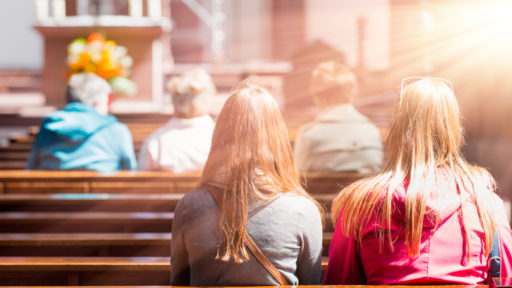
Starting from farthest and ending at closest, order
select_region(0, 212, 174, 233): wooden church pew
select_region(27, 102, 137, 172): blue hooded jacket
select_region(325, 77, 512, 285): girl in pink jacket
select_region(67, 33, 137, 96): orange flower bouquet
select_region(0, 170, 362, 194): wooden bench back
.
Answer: select_region(67, 33, 137, 96): orange flower bouquet
select_region(27, 102, 137, 172): blue hooded jacket
select_region(0, 170, 362, 194): wooden bench back
select_region(0, 212, 174, 233): wooden church pew
select_region(325, 77, 512, 285): girl in pink jacket

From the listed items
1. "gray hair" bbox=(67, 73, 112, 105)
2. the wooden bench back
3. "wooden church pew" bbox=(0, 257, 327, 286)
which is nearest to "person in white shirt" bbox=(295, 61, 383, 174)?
the wooden bench back

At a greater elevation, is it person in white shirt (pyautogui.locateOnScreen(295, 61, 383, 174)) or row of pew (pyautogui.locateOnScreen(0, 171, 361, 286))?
person in white shirt (pyautogui.locateOnScreen(295, 61, 383, 174))

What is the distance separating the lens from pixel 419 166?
169 cm

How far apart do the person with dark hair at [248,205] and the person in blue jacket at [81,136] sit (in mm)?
2275

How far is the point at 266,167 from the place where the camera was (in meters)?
1.73

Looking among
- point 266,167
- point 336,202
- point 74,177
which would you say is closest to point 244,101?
point 266,167

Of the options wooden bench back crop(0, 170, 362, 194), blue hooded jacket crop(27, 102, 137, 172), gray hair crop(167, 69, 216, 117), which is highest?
gray hair crop(167, 69, 216, 117)

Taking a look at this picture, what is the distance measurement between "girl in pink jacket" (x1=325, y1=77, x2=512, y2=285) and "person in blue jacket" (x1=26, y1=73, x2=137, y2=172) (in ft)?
8.05

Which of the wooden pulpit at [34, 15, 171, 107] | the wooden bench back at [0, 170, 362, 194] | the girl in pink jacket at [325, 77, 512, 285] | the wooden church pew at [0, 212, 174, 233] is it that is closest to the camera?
the girl in pink jacket at [325, 77, 512, 285]

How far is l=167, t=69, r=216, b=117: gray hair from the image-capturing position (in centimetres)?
352

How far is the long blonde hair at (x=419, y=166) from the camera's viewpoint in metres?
1.65

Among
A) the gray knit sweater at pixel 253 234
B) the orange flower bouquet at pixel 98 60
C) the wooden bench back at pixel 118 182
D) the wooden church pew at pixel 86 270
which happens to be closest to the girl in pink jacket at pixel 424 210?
the gray knit sweater at pixel 253 234

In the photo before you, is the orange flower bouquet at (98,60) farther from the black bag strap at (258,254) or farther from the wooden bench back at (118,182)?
the black bag strap at (258,254)

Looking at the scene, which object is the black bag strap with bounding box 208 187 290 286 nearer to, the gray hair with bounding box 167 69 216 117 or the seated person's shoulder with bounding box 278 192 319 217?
the seated person's shoulder with bounding box 278 192 319 217
